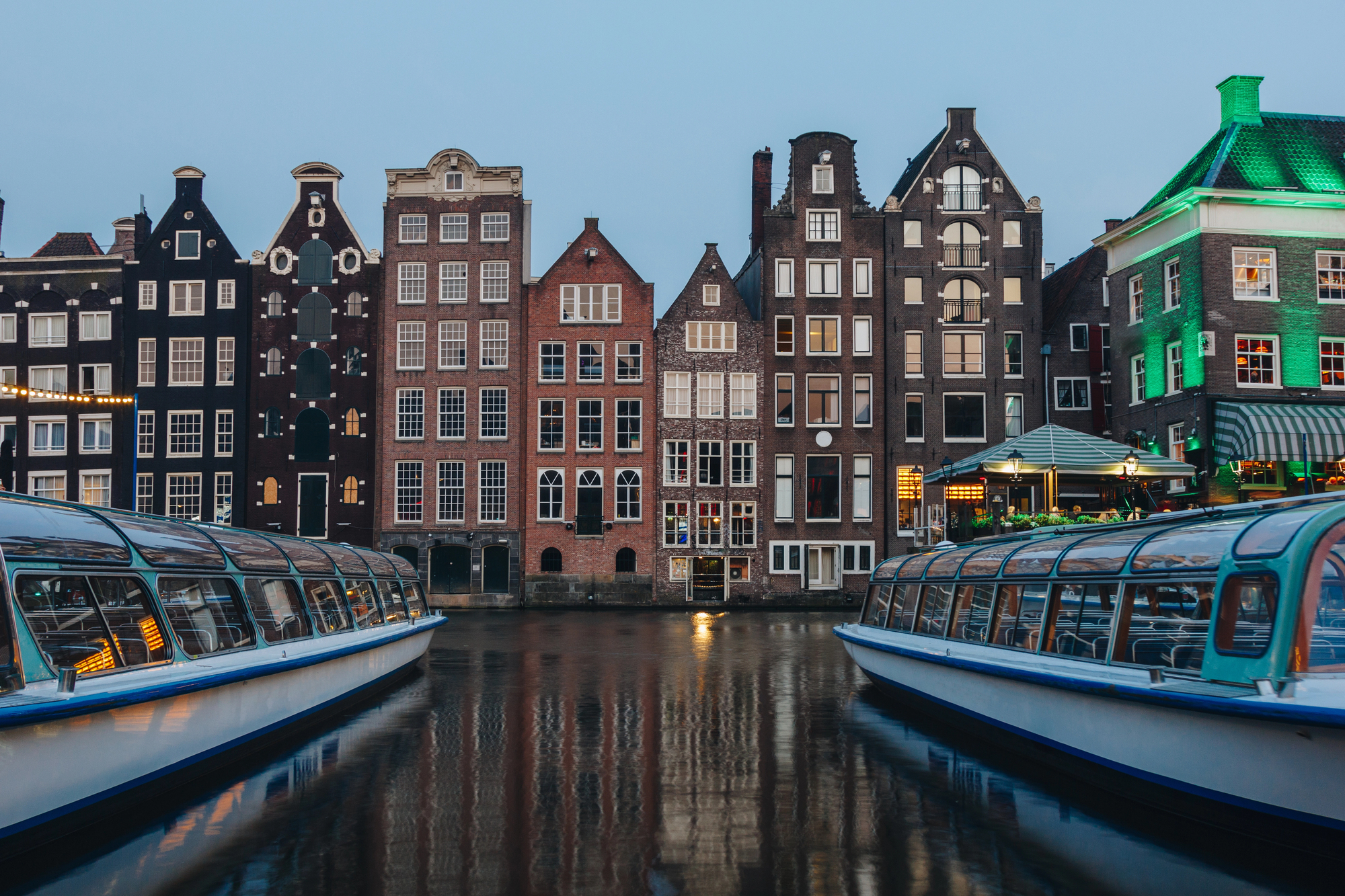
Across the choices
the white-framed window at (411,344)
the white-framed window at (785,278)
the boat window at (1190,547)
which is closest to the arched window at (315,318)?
the white-framed window at (411,344)

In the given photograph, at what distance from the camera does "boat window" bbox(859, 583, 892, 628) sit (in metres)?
17.5

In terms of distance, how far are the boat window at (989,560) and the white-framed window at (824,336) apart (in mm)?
31560

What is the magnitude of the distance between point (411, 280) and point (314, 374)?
596 cm

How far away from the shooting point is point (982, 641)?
13367mm

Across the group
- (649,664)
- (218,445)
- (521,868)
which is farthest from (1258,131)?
(218,445)

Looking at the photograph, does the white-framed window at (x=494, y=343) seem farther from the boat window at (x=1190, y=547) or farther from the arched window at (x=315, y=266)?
the boat window at (x=1190, y=547)

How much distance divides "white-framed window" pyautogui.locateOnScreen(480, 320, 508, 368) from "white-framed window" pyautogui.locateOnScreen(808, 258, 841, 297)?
541 inches

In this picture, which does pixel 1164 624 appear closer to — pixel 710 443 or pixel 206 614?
pixel 206 614

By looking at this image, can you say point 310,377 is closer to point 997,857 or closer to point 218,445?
point 218,445

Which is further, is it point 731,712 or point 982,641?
point 731,712

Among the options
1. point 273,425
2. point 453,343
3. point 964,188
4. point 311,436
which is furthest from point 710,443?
point 273,425

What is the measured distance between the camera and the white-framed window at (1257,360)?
111 feet

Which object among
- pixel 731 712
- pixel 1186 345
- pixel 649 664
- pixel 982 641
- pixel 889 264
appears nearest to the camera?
pixel 982 641

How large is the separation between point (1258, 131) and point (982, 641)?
30.6m
